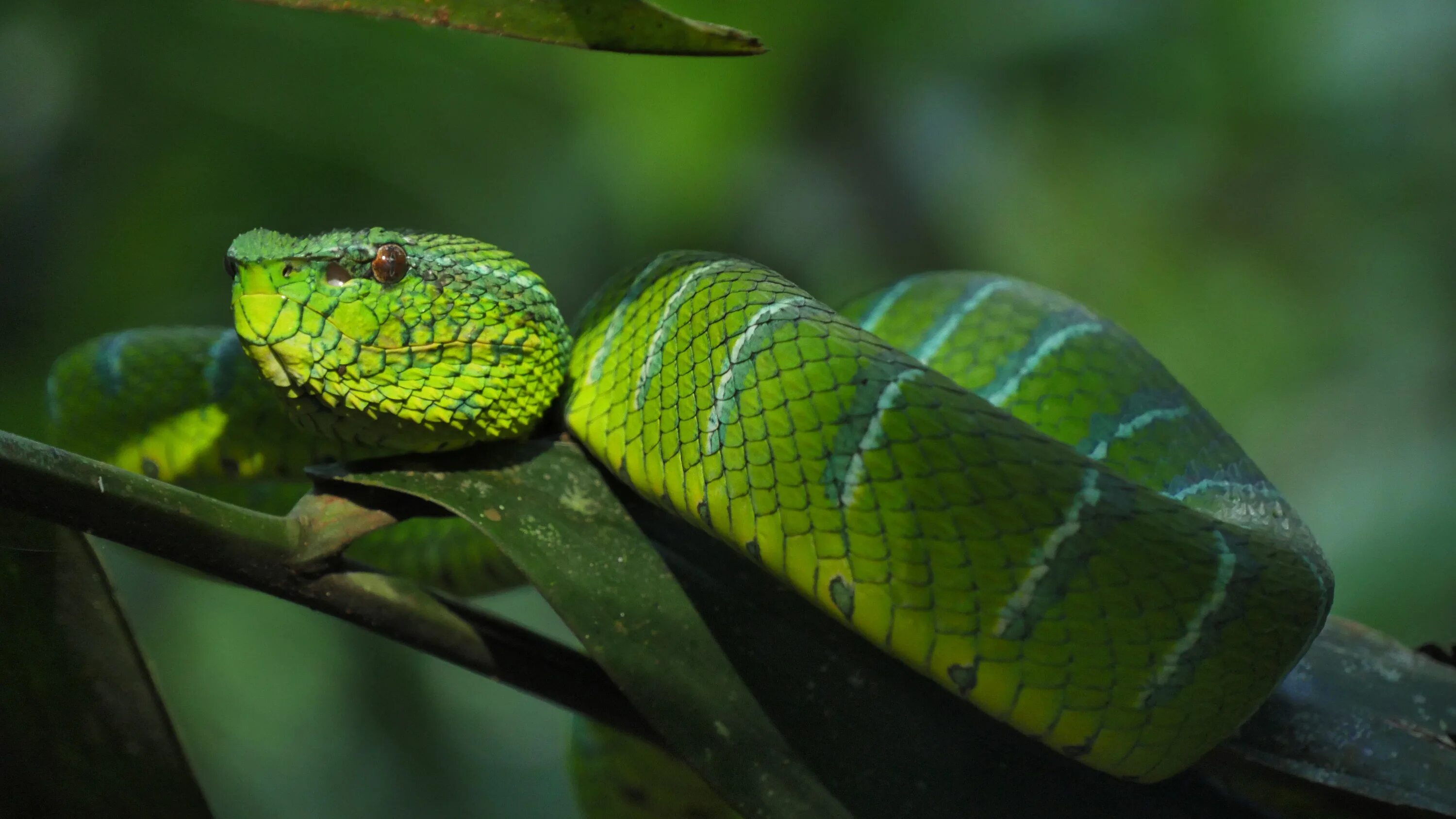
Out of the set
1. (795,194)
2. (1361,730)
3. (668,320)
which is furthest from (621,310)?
(795,194)

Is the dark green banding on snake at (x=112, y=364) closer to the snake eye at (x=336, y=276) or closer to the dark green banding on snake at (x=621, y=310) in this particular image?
the snake eye at (x=336, y=276)

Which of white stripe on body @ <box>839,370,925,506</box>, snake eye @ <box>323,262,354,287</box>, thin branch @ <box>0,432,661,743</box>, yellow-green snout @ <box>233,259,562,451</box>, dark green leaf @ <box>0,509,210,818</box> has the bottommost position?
dark green leaf @ <box>0,509,210,818</box>

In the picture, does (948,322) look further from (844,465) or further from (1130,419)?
(844,465)

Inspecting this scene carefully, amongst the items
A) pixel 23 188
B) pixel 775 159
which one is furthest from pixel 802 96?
pixel 23 188

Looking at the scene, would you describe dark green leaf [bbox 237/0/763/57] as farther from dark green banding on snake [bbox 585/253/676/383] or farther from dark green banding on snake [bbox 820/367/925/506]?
dark green banding on snake [bbox 585/253/676/383]

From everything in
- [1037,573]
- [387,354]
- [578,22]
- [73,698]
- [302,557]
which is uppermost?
[578,22]

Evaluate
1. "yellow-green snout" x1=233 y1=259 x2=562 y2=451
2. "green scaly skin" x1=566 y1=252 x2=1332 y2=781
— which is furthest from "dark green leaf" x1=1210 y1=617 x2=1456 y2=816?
"yellow-green snout" x1=233 y1=259 x2=562 y2=451
